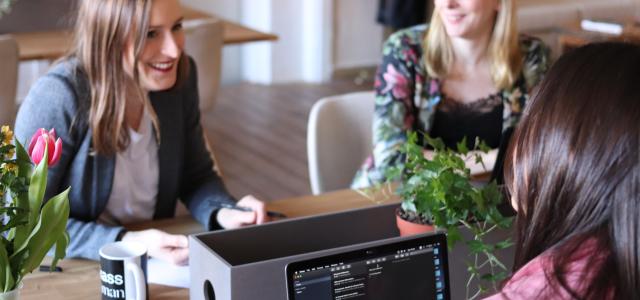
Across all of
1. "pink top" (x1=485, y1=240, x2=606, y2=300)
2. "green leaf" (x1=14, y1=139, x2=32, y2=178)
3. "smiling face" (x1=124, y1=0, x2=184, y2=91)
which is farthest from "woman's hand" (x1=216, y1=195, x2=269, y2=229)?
"pink top" (x1=485, y1=240, x2=606, y2=300)

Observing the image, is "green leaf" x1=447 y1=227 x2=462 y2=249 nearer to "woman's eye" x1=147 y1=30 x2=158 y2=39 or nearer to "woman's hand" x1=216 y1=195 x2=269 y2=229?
"woman's hand" x1=216 y1=195 x2=269 y2=229

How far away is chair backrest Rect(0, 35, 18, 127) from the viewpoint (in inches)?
142

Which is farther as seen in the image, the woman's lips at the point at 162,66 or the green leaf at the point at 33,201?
the woman's lips at the point at 162,66

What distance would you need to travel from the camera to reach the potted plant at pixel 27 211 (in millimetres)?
1433

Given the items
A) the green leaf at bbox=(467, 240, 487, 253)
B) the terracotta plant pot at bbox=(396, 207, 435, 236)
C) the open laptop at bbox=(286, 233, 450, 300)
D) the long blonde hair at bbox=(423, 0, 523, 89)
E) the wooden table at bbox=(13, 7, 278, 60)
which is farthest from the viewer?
the wooden table at bbox=(13, 7, 278, 60)

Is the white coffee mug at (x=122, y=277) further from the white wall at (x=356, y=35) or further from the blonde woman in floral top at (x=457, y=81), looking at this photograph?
the white wall at (x=356, y=35)

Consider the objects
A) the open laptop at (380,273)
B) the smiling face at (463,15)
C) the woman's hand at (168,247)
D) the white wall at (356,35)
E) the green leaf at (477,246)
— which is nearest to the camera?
the open laptop at (380,273)

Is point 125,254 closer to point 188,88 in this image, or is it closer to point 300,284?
point 300,284

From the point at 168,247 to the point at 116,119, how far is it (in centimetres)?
40

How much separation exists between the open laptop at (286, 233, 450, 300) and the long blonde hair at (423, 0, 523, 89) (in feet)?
4.02

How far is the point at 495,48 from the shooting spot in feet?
8.90

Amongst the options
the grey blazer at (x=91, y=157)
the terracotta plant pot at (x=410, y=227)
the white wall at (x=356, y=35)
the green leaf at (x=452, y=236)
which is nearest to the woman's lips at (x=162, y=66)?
the grey blazer at (x=91, y=157)

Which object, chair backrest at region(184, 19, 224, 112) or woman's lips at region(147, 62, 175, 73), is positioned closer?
woman's lips at region(147, 62, 175, 73)

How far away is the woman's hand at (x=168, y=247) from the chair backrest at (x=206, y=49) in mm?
2304
